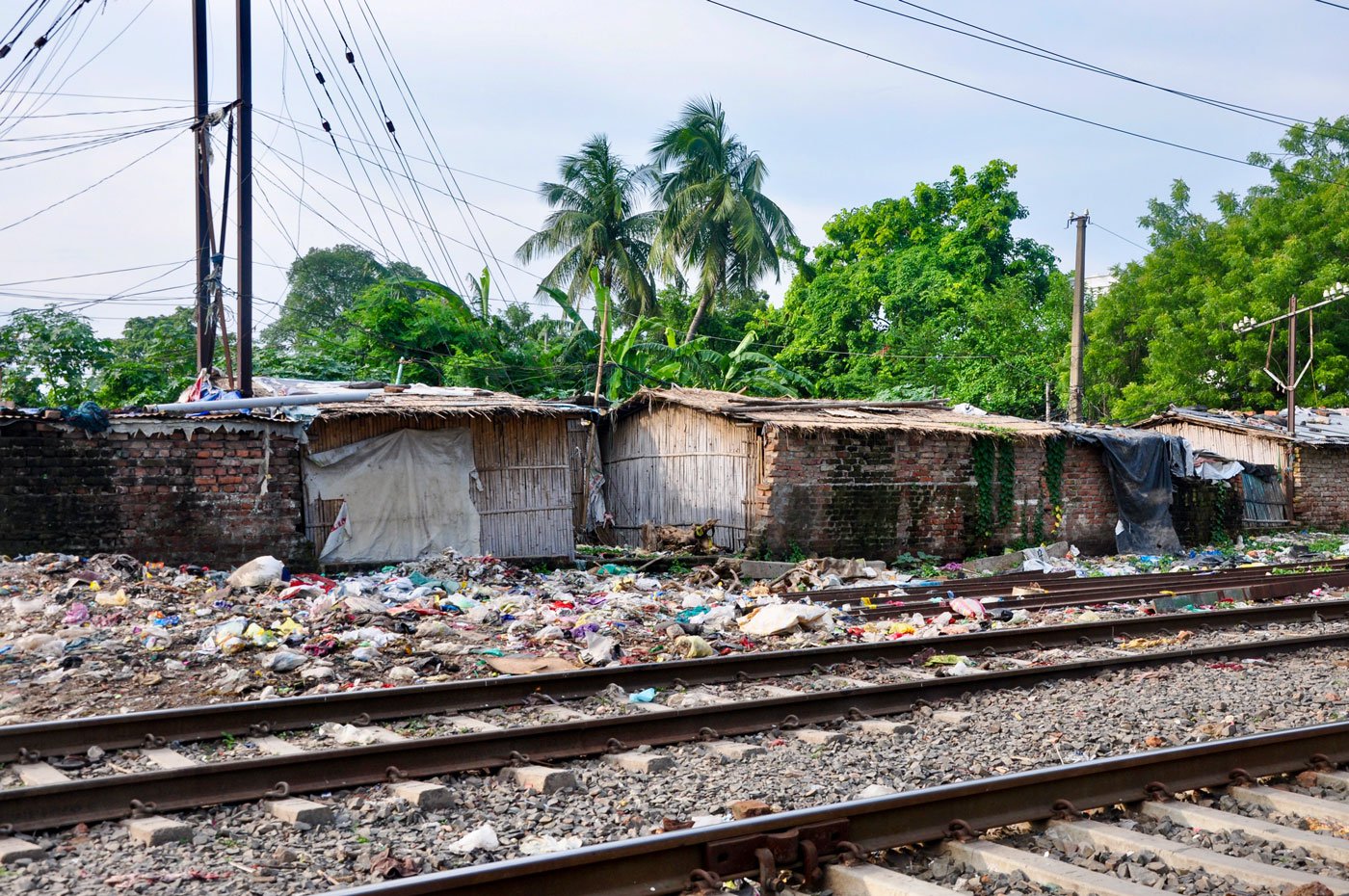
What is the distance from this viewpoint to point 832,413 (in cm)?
1930

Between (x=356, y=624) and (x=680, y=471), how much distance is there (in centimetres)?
1011

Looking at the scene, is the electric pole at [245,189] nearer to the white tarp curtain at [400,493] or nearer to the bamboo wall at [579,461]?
the white tarp curtain at [400,493]

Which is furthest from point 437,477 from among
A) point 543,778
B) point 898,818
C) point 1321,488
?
point 1321,488

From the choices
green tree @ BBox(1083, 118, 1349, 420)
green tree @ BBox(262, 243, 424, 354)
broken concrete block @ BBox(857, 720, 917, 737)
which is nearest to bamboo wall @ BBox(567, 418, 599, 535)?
broken concrete block @ BBox(857, 720, 917, 737)

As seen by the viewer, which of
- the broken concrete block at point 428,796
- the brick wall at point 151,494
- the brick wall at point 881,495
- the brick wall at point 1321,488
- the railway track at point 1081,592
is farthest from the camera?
the brick wall at point 1321,488

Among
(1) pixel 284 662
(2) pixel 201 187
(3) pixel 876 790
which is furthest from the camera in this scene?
(2) pixel 201 187

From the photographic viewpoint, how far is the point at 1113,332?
3922 cm

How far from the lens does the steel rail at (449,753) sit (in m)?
4.77

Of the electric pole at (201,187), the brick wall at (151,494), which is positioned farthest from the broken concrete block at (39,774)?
the electric pole at (201,187)

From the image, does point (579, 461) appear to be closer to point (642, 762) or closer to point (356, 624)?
point (356, 624)

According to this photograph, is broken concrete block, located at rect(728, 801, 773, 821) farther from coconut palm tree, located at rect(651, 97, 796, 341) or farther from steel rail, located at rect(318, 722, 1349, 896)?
coconut palm tree, located at rect(651, 97, 796, 341)

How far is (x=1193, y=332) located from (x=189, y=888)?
120 feet

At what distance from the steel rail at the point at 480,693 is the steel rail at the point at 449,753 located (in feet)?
3.65

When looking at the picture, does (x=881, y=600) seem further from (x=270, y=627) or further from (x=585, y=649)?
(x=270, y=627)
